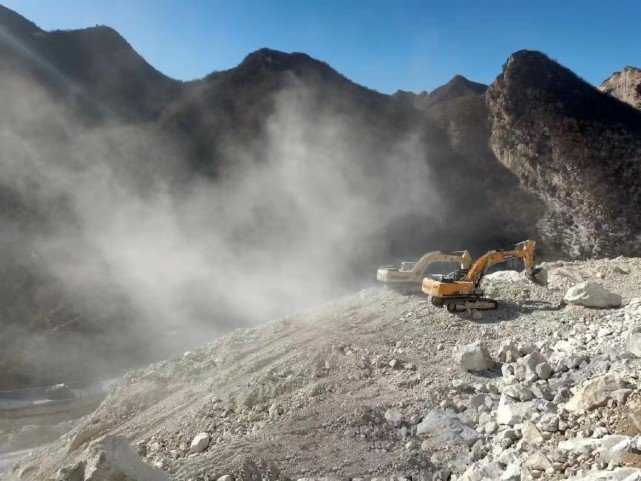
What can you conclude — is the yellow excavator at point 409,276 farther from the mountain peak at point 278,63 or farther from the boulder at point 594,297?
the mountain peak at point 278,63

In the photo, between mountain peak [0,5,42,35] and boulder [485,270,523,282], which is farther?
mountain peak [0,5,42,35]

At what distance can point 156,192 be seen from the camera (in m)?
24.2

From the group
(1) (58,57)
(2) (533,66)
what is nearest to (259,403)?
(2) (533,66)

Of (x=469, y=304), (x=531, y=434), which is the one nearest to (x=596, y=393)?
(x=531, y=434)

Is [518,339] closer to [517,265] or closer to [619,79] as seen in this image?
[517,265]

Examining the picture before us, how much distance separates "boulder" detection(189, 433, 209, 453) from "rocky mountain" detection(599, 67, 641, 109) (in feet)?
117

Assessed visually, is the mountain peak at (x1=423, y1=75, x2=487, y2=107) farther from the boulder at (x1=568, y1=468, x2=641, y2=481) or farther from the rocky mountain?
the boulder at (x1=568, y1=468, x2=641, y2=481)

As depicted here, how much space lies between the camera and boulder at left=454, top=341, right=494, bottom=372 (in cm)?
612

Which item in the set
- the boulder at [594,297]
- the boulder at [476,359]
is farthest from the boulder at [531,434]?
the boulder at [594,297]

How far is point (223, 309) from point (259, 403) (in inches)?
498

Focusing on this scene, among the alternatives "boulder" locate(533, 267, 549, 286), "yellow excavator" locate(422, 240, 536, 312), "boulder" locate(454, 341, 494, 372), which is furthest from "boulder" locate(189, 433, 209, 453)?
"boulder" locate(533, 267, 549, 286)

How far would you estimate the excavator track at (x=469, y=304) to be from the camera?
26.8ft

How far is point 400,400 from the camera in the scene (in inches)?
225

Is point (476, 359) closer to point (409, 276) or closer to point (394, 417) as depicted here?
point (394, 417)
